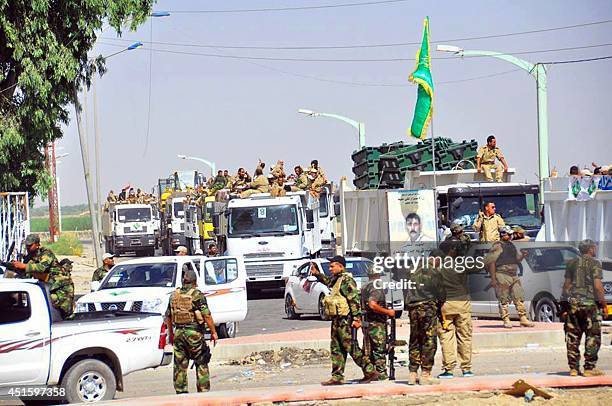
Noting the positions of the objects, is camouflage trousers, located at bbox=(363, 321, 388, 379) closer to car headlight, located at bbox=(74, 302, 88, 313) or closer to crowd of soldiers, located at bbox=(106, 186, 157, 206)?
car headlight, located at bbox=(74, 302, 88, 313)

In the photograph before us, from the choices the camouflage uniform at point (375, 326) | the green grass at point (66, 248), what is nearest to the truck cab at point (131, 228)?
the green grass at point (66, 248)

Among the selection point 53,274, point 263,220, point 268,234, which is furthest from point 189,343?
point 263,220

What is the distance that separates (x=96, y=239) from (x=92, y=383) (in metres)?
28.0

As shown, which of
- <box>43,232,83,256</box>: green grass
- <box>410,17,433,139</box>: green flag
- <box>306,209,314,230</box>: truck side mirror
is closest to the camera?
<box>410,17,433,139</box>: green flag

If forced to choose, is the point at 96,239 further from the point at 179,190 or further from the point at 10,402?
the point at 10,402

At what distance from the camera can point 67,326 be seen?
41.1 feet

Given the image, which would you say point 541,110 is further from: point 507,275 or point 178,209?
point 178,209

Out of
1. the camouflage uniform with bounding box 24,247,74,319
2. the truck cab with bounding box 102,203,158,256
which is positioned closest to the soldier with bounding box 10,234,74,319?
the camouflage uniform with bounding box 24,247,74,319

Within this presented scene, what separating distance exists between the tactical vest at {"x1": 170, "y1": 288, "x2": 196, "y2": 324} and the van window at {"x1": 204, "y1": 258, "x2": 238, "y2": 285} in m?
7.05

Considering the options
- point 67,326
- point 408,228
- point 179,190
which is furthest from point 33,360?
point 179,190

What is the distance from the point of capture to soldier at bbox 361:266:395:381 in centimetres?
1303

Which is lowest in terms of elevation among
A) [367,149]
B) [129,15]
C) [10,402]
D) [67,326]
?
[10,402]

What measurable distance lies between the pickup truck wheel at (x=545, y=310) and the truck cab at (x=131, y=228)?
39799 millimetres

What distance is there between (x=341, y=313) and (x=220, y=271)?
7519mm
